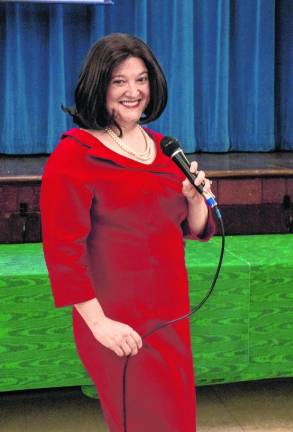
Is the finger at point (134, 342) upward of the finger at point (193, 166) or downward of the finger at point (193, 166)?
downward

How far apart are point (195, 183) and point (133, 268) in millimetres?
133

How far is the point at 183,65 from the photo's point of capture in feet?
12.6

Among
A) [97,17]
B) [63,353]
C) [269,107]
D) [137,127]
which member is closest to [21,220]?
[63,353]

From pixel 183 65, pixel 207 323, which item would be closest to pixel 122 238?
pixel 207 323

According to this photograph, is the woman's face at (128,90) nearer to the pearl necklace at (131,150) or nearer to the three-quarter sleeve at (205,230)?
the pearl necklace at (131,150)

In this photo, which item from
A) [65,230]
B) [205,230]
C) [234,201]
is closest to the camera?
[65,230]

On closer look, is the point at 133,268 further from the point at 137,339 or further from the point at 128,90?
the point at 128,90

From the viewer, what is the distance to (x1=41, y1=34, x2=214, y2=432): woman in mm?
942

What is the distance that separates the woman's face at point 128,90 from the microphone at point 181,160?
5 cm

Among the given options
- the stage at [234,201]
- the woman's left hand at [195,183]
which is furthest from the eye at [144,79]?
the stage at [234,201]

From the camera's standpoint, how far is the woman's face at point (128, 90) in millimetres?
979

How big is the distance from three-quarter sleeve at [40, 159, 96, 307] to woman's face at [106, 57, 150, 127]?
109 millimetres

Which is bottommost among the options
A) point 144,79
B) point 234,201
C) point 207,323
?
point 207,323

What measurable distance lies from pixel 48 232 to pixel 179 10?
3072 mm
